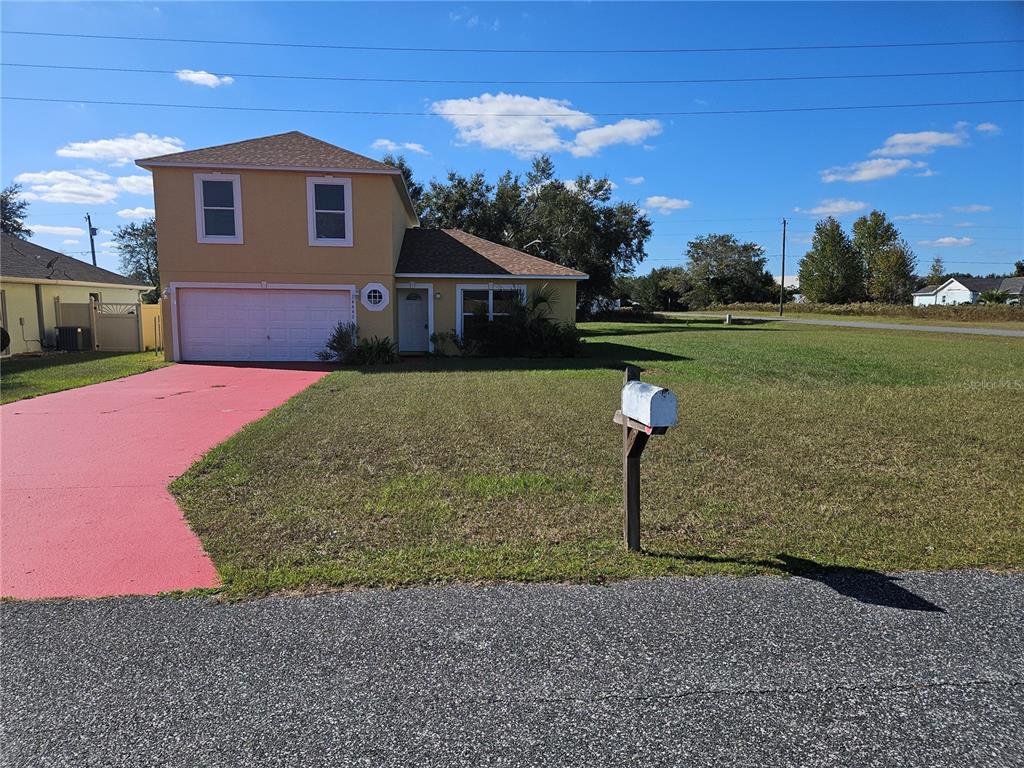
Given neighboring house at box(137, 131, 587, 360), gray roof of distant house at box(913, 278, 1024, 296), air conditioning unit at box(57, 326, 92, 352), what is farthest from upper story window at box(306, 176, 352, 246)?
gray roof of distant house at box(913, 278, 1024, 296)

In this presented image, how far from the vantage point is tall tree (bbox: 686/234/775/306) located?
7625 centimetres

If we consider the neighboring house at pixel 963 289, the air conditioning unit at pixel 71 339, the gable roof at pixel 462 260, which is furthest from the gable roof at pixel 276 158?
the neighboring house at pixel 963 289

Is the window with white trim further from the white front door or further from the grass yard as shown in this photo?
the grass yard

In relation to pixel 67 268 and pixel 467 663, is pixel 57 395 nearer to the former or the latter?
pixel 467 663

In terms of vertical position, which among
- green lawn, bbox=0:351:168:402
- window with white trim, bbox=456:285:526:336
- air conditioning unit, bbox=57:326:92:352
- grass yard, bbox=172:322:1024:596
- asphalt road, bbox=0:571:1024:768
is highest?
window with white trim, bbox=456:285:526:336

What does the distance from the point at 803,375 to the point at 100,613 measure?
14973 millimetres

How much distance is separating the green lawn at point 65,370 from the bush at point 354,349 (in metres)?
4.48

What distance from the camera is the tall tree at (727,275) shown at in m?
76.2

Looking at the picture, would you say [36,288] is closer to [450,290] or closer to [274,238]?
[274,238]

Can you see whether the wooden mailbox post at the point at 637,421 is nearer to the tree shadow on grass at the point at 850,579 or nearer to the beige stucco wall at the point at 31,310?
the tree shadow on grass at the point at 850,579

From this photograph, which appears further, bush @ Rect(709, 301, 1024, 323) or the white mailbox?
bush @ Rect(709, 301, 1024, 323)

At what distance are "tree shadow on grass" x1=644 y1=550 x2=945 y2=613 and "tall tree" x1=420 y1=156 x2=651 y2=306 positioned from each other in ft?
122

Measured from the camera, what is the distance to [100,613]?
370 centimetres

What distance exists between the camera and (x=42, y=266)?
22.0m
